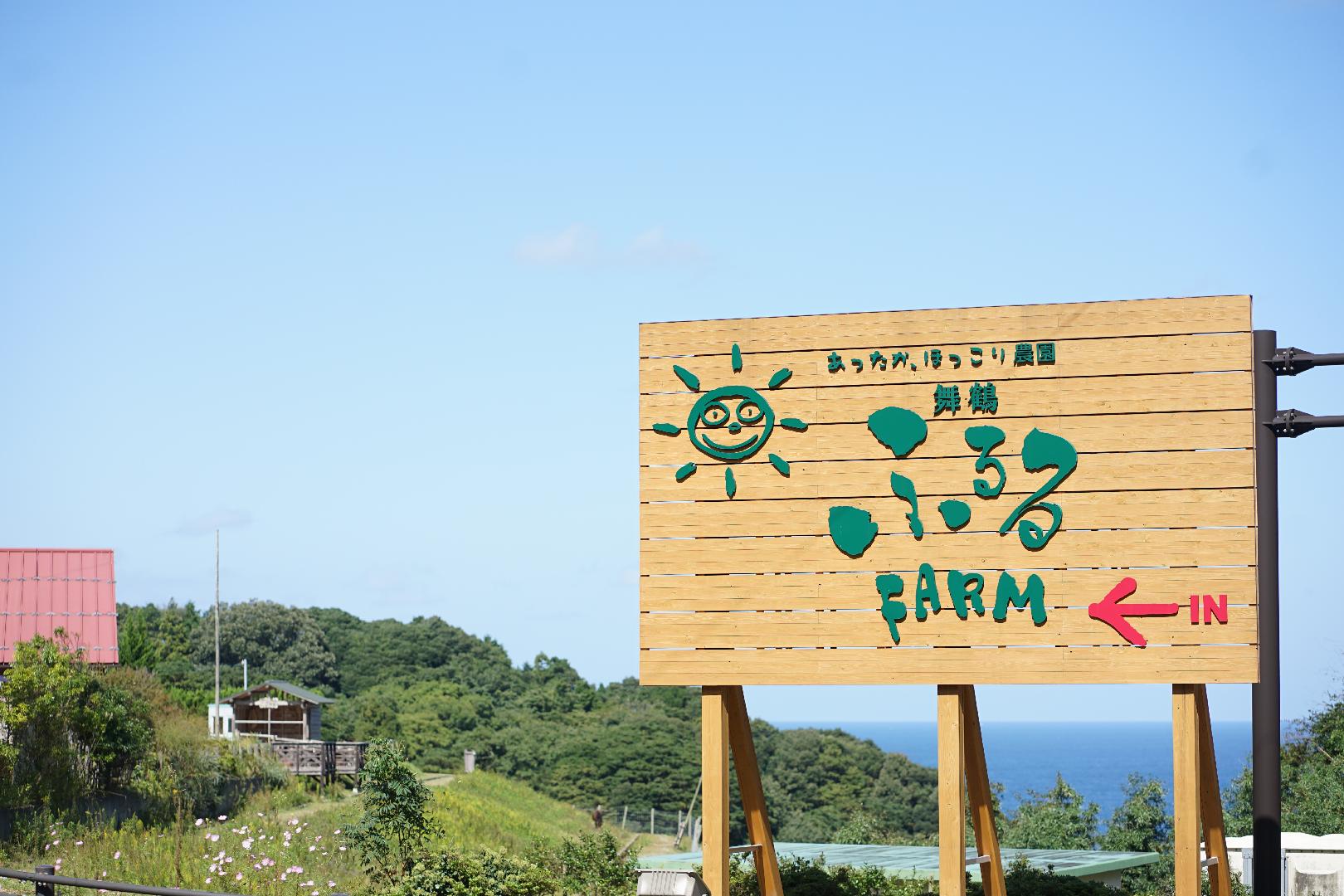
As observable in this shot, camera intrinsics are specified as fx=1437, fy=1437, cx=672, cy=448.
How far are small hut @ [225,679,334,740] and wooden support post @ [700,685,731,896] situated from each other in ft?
95.9

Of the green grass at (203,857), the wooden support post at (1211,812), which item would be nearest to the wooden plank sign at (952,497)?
the wooden support post at (1211,812)

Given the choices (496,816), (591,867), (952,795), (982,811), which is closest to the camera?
(952,795)

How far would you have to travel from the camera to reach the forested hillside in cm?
5062

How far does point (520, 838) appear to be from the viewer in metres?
27.0

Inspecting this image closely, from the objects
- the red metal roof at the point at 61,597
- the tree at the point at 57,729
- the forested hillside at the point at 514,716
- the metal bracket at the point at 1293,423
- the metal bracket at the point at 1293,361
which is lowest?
the forested hillside at the point at 514,716

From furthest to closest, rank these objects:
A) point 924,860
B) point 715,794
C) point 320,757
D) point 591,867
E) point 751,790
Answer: point 320,757 → point 924,860 → point 591,867 → point 751,790 → point 715,794

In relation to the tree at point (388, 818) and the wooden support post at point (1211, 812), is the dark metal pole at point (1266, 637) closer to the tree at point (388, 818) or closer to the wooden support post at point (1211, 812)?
the wooden support post at point (1211, 812)

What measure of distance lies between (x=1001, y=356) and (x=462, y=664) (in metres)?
54.0

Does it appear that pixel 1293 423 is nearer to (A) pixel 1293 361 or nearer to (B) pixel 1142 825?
(A) pixel 1293 361

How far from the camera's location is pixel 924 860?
21.7 m

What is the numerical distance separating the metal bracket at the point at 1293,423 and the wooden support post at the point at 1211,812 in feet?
7.91

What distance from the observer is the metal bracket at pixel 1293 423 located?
10.8 m

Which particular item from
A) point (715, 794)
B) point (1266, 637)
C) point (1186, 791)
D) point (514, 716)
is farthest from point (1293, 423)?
point (514, 716)

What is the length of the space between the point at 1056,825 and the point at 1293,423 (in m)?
17.8
